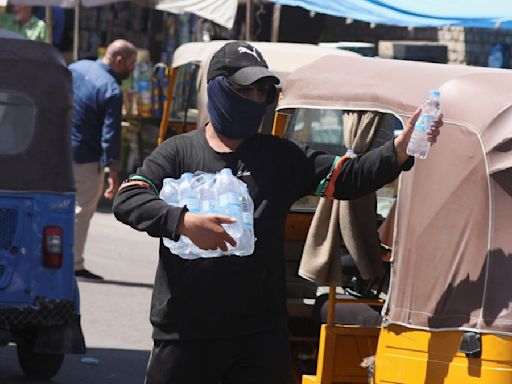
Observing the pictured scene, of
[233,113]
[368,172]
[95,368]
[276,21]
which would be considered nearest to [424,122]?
[368,172]

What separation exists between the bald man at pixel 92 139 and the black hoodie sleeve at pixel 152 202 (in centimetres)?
682

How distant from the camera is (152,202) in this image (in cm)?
461

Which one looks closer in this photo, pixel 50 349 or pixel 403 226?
pixel 403 226

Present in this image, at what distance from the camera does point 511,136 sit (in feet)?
17.6

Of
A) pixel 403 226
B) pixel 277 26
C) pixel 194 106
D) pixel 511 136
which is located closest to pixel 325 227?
pixel 403 226

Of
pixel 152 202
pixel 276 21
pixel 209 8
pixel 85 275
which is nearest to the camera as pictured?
pixel 152 202

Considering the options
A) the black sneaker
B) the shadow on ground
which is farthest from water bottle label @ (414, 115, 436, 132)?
the black sneaker

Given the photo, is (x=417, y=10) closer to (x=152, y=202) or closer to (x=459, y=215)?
(x=459, y=215)

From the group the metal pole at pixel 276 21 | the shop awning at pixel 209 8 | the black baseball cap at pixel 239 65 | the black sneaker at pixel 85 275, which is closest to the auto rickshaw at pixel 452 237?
the black baseball cap at pixel 239 65

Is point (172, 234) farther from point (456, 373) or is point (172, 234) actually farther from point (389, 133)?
point (389, 133)

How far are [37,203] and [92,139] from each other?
13.5 feet

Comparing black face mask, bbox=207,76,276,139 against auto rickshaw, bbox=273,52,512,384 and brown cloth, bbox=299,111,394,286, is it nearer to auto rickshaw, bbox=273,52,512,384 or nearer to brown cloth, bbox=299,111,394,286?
auto rickshaw, bbox=273,52,512,384

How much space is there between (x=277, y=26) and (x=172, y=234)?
13.6m

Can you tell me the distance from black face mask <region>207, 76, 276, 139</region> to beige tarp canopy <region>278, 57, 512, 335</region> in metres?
1.01
